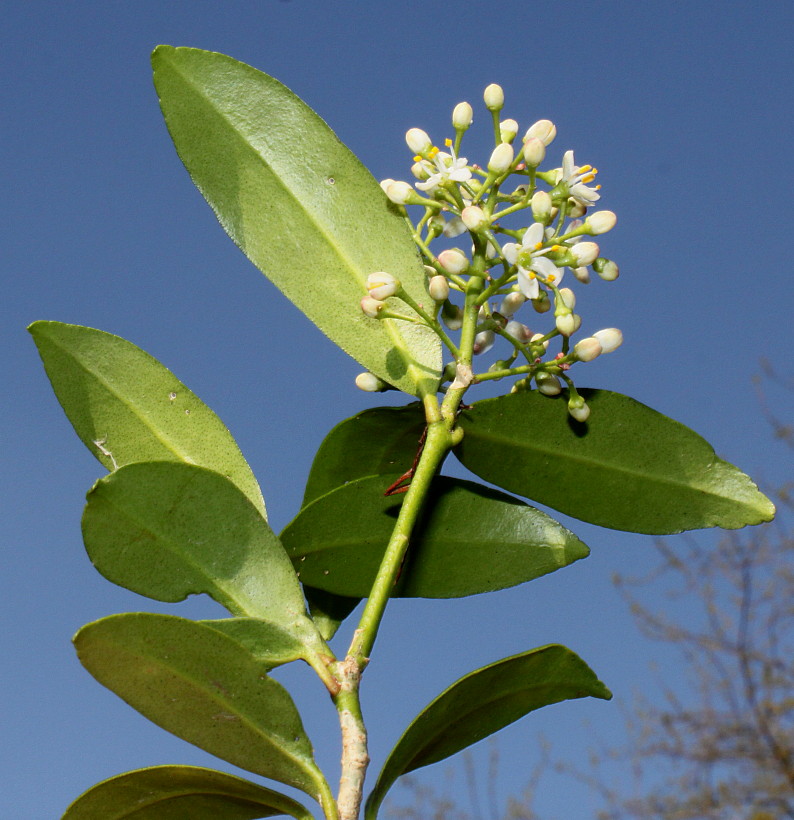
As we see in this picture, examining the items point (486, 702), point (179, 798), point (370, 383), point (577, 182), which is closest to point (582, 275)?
point (577, 182)

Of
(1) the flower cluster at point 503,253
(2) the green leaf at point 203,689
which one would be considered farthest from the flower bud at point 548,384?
(2) the green leaf at point 203,689

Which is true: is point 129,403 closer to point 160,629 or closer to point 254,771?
point 160,629

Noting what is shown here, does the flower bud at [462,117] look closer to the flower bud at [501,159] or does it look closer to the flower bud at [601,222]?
the flower bud at [501,159]

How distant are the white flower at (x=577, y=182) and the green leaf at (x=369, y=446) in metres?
0.42

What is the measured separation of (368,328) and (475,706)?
0.56 metres

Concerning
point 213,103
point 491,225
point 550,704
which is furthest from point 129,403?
point 550,704

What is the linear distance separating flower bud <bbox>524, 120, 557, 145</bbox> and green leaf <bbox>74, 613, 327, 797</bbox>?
0.89 meters

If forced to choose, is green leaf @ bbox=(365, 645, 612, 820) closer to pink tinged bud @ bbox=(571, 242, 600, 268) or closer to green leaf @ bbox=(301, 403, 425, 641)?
green leaf @ bbox=(301, 403, 425, 641)

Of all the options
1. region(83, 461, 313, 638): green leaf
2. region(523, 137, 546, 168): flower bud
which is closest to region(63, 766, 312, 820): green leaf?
region(83, 461, 313, 638): green leaf

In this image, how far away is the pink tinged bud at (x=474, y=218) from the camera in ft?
4.08

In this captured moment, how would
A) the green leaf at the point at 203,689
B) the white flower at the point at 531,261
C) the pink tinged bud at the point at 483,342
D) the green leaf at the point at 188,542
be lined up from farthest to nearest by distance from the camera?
1. the pink tinged bud at the point at 483,342
2. the white flower at the point at 531,261
3. the green leaf at the point at 188,542
4. the green leaf at the point at 203,689

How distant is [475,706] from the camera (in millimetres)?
1121

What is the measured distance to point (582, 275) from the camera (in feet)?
4.49

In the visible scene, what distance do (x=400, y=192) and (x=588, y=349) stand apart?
37cm
